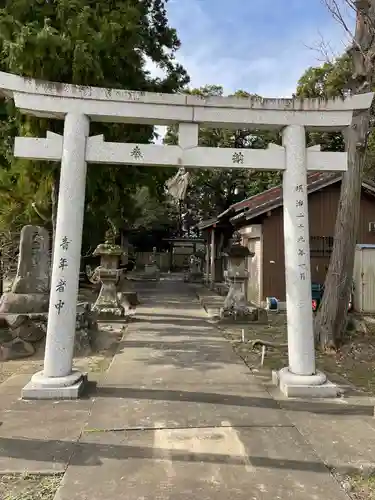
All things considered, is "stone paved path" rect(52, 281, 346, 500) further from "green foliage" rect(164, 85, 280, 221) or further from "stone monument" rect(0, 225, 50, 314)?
"green foliage" rect(164, 85, 280, 221)

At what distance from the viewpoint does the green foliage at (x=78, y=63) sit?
25.5 ft

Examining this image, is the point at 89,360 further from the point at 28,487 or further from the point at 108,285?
the point at 108,285

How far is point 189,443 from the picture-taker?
3.92m

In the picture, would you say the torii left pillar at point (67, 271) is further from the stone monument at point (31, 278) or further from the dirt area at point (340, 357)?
the stone monument at point (31, 278)

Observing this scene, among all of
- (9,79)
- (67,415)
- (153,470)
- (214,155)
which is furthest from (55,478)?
(9,79)

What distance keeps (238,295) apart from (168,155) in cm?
745

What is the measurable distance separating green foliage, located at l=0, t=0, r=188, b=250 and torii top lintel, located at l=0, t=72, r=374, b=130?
100 inches

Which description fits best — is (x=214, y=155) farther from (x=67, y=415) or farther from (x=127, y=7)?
(x=127, y=7)

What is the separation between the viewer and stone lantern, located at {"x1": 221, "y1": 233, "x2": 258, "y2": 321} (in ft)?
39.7

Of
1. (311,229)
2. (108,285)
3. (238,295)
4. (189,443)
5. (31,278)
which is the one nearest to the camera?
(189,443)

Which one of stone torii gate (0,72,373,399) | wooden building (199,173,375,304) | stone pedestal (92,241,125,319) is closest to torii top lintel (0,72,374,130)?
stone torii gate (0,72,373,399)

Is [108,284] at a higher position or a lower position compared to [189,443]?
higher

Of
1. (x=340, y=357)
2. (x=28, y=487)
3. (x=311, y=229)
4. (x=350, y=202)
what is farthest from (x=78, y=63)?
(x=311, y=229)

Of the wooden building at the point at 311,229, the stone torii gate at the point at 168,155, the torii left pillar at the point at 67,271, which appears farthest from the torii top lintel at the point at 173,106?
the wooden building at the point at 311,229
